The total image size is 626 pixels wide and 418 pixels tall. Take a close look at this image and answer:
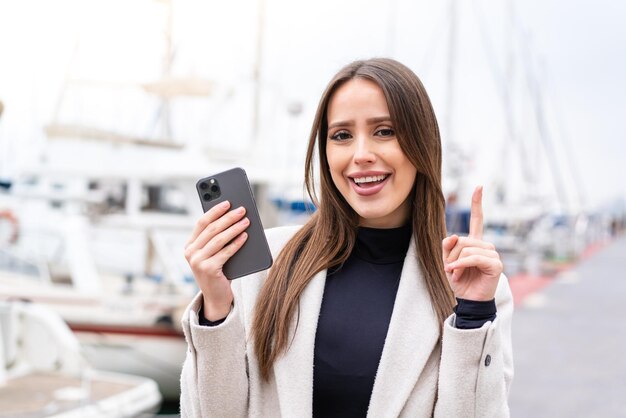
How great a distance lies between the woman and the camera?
1469 mm

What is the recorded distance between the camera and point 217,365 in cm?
152

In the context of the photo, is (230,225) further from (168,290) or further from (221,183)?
(168,290)

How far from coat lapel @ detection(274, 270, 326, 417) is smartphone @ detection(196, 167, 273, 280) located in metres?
0.18

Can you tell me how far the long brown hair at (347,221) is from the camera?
1.56m

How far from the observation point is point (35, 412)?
5484 millimetres

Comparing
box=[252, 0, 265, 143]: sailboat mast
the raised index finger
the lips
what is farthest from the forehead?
box=[252, 0, 265, 143]: sailboat mast

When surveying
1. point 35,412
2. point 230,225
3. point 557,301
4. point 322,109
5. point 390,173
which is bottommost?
point 557,301

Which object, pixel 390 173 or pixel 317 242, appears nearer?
pixel 390 173

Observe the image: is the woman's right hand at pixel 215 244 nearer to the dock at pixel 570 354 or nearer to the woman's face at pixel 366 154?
the woman's face at pixel 366 154

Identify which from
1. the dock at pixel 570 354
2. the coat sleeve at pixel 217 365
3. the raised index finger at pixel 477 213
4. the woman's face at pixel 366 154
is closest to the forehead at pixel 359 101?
the woman's face at pixel 366 154

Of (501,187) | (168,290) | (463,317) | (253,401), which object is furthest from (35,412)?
(501,187)

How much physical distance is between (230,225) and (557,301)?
13.6 metres

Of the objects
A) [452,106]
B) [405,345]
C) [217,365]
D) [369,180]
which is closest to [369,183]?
[369,180]

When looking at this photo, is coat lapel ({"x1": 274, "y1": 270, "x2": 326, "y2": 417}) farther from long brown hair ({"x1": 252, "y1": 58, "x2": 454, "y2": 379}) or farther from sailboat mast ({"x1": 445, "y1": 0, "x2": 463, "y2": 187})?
sailboat mast ({"x1": 445, "y1": 0, "x2": 463, "y2": 187})
